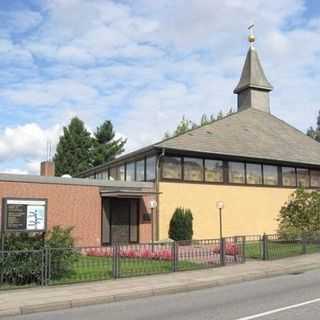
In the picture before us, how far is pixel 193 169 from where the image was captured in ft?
97.0

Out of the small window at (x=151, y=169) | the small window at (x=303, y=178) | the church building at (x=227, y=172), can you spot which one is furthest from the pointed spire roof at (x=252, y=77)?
the small window at (x=151, y=169)

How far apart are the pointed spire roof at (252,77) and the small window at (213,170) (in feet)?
37.9

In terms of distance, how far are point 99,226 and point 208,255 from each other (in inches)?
391

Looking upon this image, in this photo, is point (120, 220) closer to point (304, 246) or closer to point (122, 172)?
point (122, 172)

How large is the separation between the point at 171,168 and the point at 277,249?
9396 millimetres

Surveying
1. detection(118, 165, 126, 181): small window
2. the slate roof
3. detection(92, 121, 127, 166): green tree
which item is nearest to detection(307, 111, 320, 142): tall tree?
detection(92, 121, 127, 166): green tree

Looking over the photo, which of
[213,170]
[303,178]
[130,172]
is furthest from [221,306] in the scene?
[303,178]

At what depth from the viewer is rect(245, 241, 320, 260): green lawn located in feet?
67.7

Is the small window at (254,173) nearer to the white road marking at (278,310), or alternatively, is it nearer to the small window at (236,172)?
the small window at (236,172)

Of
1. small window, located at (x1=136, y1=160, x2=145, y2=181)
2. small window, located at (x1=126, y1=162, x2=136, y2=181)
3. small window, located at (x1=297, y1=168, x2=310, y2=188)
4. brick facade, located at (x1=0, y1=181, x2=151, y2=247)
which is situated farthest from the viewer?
small window, located at (x1=297, y1=168, x2=310, y2=188)

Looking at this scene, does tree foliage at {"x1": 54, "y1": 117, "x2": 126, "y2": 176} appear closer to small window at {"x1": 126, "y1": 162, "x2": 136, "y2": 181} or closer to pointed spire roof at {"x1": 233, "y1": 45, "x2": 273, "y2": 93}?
pointed spire roof at {"x1": 233, "y1": 45, "x2": 273, "y2": 93}

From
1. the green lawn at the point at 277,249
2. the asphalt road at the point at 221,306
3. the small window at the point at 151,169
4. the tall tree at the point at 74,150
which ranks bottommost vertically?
the asphalt road at the point at 221,306

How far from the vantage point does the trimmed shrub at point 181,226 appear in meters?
28.0

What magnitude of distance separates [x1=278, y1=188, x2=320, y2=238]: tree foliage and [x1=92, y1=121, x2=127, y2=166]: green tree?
117 feet
